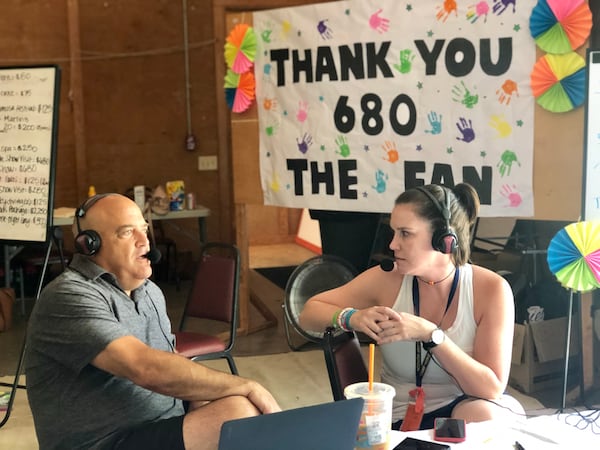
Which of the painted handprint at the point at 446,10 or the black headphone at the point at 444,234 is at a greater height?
the painted handprint at the point at 446,10

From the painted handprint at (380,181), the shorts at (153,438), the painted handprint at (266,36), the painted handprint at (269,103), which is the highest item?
the painted handprint at (266,36)

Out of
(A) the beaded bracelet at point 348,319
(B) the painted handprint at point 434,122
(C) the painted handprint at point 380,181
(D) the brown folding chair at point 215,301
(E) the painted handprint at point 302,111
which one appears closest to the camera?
(A) the beaded bracelet at point 348,319

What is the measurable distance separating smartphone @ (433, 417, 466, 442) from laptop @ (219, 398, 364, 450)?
0.32 metres

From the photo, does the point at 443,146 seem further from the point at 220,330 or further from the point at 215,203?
the point at 215,203

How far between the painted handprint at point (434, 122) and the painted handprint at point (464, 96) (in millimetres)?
130

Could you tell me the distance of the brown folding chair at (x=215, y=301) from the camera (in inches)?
124

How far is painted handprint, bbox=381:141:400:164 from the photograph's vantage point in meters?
3.79

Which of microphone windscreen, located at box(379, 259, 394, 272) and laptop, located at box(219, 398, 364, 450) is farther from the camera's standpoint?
microphone windscreen, located at box(379, 259, 394, 272)

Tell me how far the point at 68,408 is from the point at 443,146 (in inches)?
95.0

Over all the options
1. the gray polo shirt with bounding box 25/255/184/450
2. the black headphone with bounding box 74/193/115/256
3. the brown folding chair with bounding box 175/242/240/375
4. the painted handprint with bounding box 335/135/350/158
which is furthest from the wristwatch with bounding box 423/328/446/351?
the painted handprint with bounding box 335/135/350/158

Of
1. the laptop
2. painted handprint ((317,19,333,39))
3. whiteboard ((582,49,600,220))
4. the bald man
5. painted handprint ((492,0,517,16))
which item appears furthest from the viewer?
painted handprint ((317,19,333,39))

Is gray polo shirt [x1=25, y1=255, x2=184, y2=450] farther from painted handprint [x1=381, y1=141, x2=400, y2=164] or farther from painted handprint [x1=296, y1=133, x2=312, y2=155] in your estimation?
painted handprint [x1=296, y1=133, x2=312, y2=155]

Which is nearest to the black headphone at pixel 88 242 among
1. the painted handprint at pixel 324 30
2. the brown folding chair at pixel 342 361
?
the brown folding chair at pixel 342 361

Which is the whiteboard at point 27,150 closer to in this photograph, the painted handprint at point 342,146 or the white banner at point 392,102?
the white banner at point 392,102
